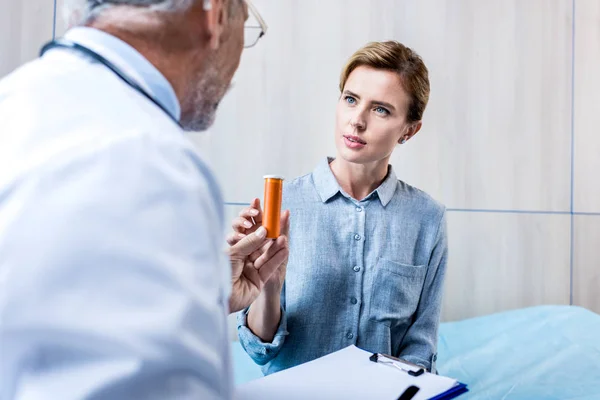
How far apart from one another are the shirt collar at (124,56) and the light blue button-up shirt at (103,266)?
11cm

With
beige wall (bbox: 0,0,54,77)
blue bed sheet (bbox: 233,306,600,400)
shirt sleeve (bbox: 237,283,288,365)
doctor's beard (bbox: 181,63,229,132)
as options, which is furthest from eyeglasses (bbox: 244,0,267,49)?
beige wall (bbox: 0,0,54,77)

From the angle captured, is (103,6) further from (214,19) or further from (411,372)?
(411,372)

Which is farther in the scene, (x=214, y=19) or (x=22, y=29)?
(x=22, y=29)

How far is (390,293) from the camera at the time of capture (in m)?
1.29

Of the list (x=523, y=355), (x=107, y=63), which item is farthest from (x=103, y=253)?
(x=523, y=355)

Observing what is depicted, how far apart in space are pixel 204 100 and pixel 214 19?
10 cm

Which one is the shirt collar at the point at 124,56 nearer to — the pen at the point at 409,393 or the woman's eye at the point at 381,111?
the pen at the point at 409,393

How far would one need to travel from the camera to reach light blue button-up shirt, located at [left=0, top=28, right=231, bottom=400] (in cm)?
39

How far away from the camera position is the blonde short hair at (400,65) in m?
1.32

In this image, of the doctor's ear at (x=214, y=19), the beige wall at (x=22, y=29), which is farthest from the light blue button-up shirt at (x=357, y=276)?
the beige wall at (x=22, y=29)

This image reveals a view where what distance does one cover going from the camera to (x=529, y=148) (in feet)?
7.77

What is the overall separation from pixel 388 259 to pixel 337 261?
118 mm

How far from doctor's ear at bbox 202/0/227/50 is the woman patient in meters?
0.67

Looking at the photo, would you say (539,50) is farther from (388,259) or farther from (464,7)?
(388,259)
